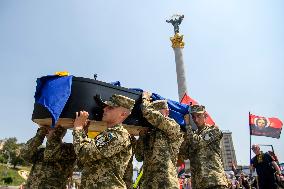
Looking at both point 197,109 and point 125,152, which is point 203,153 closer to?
point 197,109

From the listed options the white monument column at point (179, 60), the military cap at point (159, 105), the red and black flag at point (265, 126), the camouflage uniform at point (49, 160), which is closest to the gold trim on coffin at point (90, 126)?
the camouflage uniform at point (49, 160)

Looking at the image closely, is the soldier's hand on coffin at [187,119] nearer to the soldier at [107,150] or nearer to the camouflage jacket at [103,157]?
the soldier at [107,150]

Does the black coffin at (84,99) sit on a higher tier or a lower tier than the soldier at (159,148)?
higher

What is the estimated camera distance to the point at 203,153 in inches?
234

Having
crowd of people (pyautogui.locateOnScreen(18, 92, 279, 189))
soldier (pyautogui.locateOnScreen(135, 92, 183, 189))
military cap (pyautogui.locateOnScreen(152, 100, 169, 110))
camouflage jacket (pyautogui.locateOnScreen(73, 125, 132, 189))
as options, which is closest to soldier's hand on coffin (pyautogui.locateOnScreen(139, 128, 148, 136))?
crowd of people (pyautogui.locateOnScreen(18, 92, 279, 189))

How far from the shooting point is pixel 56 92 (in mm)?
4375

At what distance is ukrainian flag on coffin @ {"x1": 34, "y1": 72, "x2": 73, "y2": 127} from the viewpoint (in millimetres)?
4184

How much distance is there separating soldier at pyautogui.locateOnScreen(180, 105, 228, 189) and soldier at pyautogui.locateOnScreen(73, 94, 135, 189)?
207 centimetres

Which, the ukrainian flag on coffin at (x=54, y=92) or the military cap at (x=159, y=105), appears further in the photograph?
the military cap at (x=159, y=105)

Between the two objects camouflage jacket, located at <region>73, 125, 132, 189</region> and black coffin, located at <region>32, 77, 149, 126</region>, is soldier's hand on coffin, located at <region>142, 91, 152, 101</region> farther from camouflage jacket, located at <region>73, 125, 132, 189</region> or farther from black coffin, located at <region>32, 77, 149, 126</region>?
camouflage jacket, located at <region>73, 125, 132, 189</region>

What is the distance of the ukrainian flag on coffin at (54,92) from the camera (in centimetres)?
418

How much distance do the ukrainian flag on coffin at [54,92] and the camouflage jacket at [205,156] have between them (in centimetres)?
262

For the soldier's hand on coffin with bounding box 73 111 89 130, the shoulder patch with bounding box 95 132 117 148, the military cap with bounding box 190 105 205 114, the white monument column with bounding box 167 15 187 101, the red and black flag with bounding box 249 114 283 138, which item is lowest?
the shoulder patch with bounding box 95 132 117 148

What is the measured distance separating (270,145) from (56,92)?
8.42 meters
